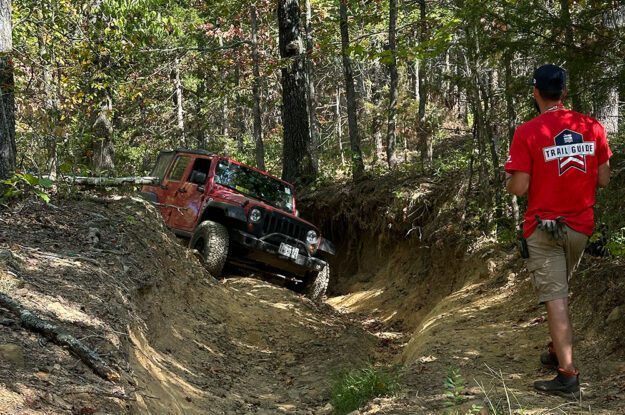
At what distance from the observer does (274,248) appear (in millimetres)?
9461

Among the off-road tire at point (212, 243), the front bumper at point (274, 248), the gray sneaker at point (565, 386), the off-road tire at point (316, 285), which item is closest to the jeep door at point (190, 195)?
the off-road tire at point (212, 243)

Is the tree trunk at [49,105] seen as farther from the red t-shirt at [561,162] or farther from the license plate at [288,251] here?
the red t-shirt at [561,162]

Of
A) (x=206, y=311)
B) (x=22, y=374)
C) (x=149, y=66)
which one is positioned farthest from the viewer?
(x=149, y=66)

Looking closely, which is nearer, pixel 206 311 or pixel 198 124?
pixel 206 311

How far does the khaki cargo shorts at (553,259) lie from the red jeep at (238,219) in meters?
5.49

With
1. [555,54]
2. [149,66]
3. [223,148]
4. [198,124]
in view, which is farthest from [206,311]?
[223,148]

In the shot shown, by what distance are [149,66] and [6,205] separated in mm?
13365

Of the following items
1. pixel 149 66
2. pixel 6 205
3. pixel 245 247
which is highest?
pixel 149 66

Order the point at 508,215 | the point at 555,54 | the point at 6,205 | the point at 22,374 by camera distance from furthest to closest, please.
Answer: the point at 508,215 → the point at 6,205 → the point at 555,54 → the point at 22,374

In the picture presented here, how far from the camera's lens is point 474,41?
312 inches

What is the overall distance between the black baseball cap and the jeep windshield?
21.5 feet

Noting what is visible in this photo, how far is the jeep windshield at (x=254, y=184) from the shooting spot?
33.9ft

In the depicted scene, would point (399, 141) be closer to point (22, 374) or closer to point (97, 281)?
point (97, 281)

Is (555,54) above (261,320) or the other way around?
above
